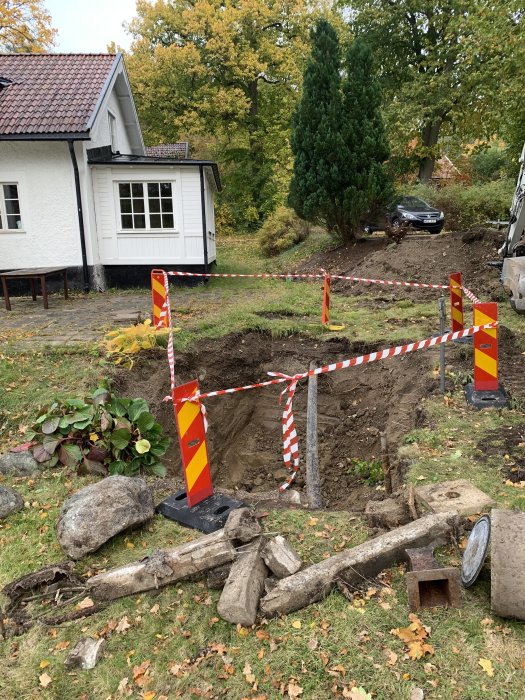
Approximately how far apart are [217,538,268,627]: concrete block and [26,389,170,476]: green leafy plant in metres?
1.92

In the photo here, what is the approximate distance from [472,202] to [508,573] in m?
19.7

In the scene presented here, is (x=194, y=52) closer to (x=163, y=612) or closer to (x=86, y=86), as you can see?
(x=86, y=86)

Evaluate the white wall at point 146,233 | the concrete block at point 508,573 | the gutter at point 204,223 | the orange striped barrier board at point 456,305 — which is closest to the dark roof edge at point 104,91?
the white wall at point 146,233

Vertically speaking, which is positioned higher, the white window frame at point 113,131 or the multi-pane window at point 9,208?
the white window frame at point 113,131

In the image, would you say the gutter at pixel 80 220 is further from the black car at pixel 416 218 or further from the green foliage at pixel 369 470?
the black car at pixel 416 218

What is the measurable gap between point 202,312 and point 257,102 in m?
23.4

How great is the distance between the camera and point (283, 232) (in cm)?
2239

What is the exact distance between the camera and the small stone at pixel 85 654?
2.83 m

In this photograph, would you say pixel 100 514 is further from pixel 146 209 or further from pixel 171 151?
pixel 171 151

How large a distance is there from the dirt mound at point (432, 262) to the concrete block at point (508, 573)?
9.62m

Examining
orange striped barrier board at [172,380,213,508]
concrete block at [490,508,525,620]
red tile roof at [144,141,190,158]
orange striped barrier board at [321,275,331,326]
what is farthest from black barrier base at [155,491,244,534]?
red tile roof at [144,141,190,158]

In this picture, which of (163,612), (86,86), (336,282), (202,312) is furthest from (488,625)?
(86,86)

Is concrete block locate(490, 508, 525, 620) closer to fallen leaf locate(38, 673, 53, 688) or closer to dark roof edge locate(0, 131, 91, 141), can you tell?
fallen leaf locate(38, 673, 53, 688)

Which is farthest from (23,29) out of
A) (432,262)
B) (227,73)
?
(432,262)
